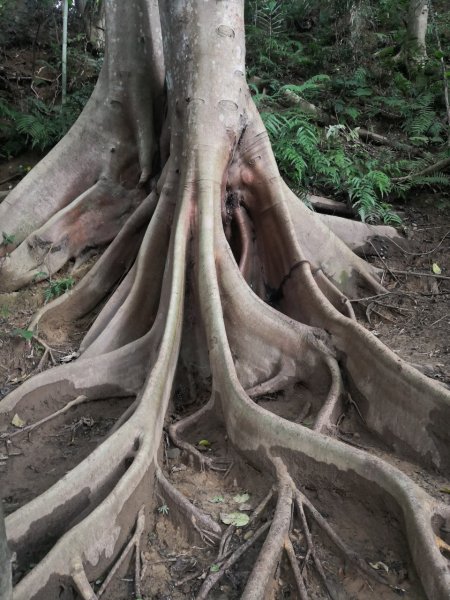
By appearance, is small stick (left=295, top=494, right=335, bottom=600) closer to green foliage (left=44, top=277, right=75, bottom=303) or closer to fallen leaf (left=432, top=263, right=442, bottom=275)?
green foliage (left=44, top=277, right=75, bottom=303)

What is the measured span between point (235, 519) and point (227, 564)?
0.32 m

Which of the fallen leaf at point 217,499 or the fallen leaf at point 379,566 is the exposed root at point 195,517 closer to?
the fallen leaf at point 217,499

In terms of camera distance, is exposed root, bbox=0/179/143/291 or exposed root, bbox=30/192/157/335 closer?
exposed root, bbox=30/192/157/335

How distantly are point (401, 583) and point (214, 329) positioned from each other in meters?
2.13

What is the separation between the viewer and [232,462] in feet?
11.5

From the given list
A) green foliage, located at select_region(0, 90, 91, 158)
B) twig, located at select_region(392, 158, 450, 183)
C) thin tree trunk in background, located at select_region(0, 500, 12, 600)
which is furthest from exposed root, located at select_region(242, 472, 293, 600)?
green foliage, located at select_region(0, 90, 91, 158)

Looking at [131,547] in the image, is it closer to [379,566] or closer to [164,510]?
[164,510]

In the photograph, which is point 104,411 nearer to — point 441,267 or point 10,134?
point 441,267

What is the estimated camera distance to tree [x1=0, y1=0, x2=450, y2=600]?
2.81 m

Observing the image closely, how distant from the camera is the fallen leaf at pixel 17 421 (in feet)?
13.2

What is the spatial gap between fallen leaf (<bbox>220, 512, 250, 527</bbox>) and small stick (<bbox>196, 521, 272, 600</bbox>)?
138 mm

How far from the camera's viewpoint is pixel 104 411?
14.0 ft

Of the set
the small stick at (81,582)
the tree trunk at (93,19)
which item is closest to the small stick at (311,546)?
the small stick at (81,582)

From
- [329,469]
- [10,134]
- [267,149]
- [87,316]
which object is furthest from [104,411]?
[10,134]
